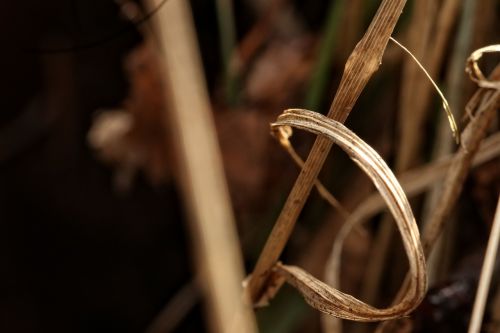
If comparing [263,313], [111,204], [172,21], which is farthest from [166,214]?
[172,21]

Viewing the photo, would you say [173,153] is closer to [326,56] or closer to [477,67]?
[326,56]

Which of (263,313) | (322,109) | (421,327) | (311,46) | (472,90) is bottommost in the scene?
(421,327)

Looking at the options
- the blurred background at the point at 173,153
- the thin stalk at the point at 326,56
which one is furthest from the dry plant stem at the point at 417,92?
the thin stalk at the point at 326,56

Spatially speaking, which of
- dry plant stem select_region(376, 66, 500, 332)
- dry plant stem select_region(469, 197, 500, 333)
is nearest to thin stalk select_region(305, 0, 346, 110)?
dry plant stem select_region(376, 66, 500, 332)

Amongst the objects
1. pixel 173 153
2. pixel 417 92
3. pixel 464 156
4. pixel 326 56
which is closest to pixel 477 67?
pixel 464 156

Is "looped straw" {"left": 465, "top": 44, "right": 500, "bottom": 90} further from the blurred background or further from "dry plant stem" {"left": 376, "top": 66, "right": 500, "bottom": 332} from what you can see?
the blurred background

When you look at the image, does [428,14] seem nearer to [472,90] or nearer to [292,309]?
[472,90]
